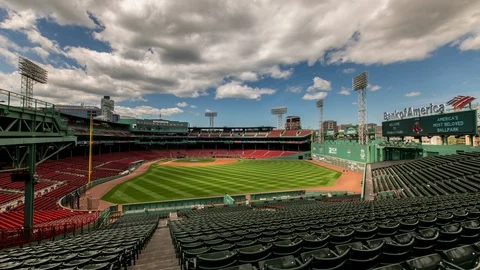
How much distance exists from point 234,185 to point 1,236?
3131 centimetres

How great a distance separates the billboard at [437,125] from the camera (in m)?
29.7

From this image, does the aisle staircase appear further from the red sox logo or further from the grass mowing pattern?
the red sox logo

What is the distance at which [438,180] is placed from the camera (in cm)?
2178

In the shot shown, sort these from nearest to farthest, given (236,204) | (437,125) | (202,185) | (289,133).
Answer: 1. (236,204)
2. (437,125)
3. (202,185)
4. (289,133)

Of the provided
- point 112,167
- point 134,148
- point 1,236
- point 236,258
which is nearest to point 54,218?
point 1,236

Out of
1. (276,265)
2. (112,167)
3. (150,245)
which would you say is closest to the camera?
(276,265)

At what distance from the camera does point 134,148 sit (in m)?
90.1

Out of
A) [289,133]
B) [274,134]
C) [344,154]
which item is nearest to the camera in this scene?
[344,154]

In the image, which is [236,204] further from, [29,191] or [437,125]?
[437,125]

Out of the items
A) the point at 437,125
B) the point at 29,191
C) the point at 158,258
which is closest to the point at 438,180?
the point at 437,125

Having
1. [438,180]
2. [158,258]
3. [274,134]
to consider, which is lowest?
[158,258]

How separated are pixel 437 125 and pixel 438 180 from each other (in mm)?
17379

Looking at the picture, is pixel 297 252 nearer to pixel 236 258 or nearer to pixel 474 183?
pixel 236 258

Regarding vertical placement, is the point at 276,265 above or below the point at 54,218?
above
